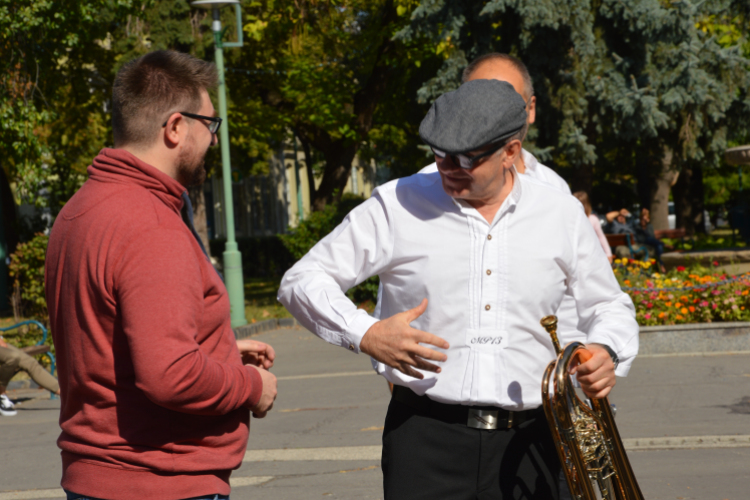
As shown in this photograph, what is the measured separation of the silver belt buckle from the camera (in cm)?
258

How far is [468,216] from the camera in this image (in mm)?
2668

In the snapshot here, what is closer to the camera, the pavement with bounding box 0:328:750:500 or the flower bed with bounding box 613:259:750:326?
the pavement with bounding box 0:328:750:500

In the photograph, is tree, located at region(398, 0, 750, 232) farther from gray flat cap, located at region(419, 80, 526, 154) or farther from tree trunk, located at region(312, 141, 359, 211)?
gray flat cap, located at region(419, 80, 526, 154)

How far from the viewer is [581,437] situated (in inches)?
97.1

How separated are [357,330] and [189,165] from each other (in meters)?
0.65

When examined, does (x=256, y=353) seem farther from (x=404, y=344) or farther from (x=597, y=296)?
(x=597, y=296)

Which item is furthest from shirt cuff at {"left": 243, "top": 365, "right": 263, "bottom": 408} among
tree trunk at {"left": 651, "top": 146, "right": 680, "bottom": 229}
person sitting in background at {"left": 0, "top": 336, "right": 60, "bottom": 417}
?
tree trunk at {"left": 651, "top": 146, "right": 680, "bottom": 229}

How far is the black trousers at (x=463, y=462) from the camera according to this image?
2.59 meters

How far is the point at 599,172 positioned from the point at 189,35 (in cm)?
2673

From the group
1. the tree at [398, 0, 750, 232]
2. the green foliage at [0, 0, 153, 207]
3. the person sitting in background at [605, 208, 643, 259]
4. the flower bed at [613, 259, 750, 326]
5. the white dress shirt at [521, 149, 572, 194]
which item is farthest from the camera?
the person sitting in background at [605, 208, 643, 259]

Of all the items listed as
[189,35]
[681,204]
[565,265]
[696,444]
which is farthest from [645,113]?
[681,204]

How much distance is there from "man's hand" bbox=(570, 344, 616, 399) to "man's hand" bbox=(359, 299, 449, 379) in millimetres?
447

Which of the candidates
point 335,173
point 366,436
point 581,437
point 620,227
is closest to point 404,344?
point 581,437

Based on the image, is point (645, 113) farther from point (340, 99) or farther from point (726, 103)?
point (340, 99)
